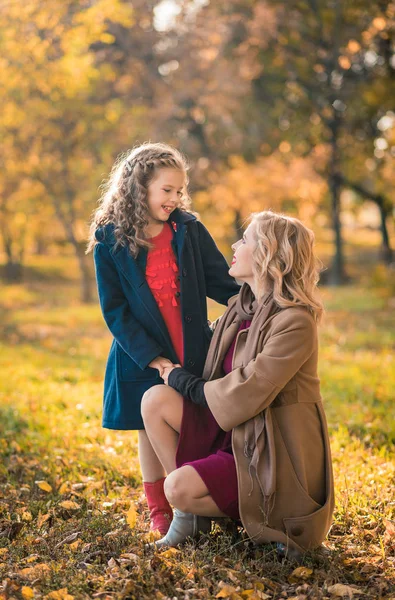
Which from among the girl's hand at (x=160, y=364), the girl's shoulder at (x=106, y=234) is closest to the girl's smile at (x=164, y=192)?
the girl's shoulder at (x=106, y=234)

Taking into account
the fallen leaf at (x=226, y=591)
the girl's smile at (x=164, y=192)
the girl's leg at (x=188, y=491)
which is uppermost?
the girl's smile at (x=164, y=192)

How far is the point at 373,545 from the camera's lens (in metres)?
3.78

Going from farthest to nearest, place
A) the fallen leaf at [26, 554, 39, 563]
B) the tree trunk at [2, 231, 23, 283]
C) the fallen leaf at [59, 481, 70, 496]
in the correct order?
1. the tree trunk at [2, 231, 23, 283]
2. the fallen leaf at [59, 481, 70, 496]
3. the fallen leaf at [26, 554, 39, 563]

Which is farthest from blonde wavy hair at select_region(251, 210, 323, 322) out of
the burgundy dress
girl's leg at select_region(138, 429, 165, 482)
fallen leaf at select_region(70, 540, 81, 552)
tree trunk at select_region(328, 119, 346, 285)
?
tree trunk at select_region(328, 119, 346, 285)

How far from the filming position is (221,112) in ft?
77.7

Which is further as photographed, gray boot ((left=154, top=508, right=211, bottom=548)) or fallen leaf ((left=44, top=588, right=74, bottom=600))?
gray boot ((left=154, top=508, right=211, bottom=548))

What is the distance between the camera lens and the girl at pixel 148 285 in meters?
4.00

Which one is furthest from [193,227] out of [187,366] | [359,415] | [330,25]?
[330,25]

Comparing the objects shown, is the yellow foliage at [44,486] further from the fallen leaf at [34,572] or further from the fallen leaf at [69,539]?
the fallen leaf at [34,572]

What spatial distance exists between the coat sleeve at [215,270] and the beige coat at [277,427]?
2.28 ft

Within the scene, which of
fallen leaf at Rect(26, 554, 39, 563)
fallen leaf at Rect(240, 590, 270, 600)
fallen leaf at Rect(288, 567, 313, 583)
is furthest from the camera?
fallen leaf at Rect(26, 554, 39, 563)

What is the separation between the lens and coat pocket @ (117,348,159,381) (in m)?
4.03

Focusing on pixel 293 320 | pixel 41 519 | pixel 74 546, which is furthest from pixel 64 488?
pixel 293 320

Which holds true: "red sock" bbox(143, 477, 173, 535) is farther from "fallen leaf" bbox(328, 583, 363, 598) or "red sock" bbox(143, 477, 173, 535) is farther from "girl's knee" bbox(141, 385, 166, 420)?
"fallen leaf" bbox(328, 583, 363, 598)
